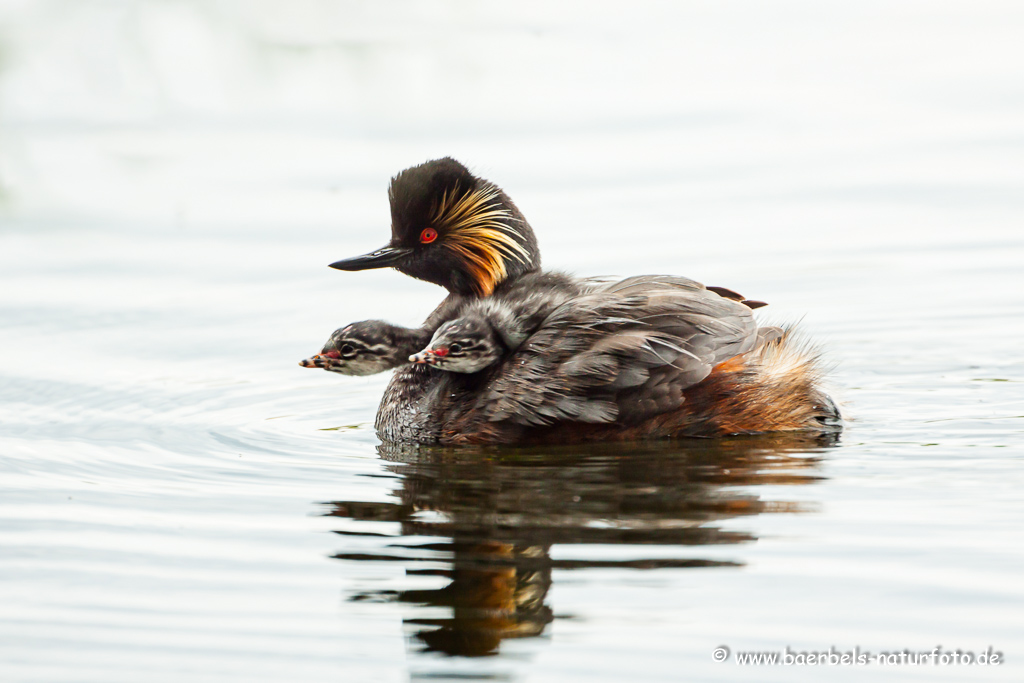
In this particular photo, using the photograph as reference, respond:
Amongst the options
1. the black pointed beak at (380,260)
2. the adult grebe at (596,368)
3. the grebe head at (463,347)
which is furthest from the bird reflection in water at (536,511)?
the black pointed beak at (380,260)

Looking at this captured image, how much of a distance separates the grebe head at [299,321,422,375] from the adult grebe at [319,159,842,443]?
0.04m

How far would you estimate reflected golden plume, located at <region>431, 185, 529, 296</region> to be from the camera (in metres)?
7.43

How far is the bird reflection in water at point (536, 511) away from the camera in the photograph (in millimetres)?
4605

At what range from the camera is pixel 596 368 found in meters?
6.47

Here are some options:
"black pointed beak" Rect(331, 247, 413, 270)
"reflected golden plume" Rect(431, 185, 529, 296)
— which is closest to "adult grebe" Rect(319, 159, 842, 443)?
"reflected golden plume" Rect(431, 185, 529, 296)

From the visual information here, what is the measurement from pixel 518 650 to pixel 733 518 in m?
1.38

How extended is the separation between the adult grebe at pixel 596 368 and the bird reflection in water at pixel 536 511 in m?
0.13

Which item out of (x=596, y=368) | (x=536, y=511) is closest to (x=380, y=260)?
(x=596, y=368)

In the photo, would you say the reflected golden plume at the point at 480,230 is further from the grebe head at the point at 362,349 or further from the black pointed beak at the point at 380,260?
the grebe head at the point at 362,349

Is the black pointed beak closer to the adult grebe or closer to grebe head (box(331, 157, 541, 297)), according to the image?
grebe head (box(331, 157, 541, 297))

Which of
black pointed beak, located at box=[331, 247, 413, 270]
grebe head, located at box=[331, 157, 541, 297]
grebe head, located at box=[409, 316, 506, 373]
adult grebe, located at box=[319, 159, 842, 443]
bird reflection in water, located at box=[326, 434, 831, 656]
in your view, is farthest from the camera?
black pointed beak, located at box=[331, 247, 413, 270]

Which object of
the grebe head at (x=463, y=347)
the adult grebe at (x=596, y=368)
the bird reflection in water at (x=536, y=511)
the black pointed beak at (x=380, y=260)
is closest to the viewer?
the bird reflection in water at (x=536, y=511)

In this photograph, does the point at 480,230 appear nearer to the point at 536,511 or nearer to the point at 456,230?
the point at 456,230

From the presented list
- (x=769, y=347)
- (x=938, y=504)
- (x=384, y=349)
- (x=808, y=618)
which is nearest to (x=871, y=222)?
(x=769, y=347)
